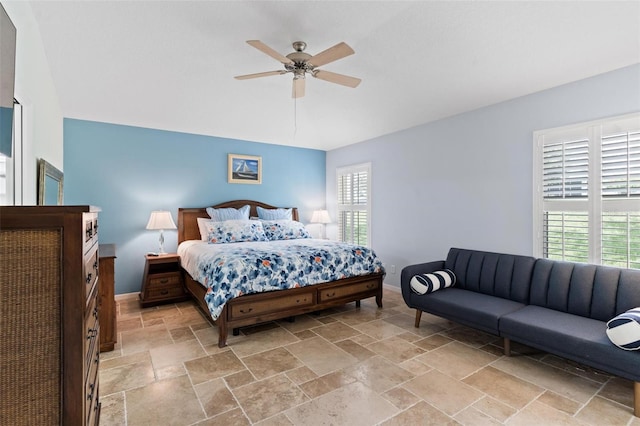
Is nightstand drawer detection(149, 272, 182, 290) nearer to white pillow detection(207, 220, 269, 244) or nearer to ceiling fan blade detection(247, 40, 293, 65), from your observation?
white pillow detection(207, 220, 269, 244)

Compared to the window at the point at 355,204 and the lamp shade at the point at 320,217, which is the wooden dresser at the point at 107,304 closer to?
the lamp shade at the point at 320,217

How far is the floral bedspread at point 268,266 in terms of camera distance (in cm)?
308

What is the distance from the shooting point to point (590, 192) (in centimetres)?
299

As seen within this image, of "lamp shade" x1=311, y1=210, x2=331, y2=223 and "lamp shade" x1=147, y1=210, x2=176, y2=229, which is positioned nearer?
"lamp shade" x1=147, y1=210, x2=176, y2=229

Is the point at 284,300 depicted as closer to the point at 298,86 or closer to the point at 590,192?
the point at 298,86

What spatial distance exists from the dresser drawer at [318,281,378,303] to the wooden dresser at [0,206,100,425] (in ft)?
9.15

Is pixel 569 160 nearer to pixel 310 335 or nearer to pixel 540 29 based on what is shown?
pixel 540 29

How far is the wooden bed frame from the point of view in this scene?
3113 mm

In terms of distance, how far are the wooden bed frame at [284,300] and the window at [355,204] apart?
1.59 m

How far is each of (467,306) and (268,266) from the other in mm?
1987

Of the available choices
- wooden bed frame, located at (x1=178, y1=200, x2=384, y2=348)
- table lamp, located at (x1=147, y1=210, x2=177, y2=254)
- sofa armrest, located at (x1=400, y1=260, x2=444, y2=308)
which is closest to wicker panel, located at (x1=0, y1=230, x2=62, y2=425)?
wooden bed frame, located at (x1=178, y1=200, x2=384, y2=348)

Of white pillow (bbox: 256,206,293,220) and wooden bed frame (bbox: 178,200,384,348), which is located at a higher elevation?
white pillow (bbox: 256,206,293,220)

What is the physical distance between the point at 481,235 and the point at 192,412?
3.48 meters

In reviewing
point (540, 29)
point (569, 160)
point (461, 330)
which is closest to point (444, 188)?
point (569, 160)
